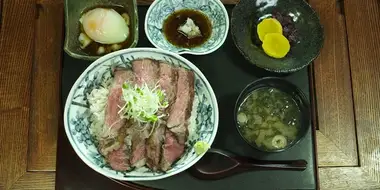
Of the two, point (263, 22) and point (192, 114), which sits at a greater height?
point (263, 22)

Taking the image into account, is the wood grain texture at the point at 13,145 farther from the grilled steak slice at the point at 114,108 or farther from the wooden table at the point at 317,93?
the grilled steak slice at the point at 114,108

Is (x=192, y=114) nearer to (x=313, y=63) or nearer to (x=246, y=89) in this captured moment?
(x=246, y=89)

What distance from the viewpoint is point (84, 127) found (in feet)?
6.21

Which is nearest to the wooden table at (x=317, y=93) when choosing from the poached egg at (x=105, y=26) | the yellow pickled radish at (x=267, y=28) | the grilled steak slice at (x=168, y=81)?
the poached egg at (x=105, y=26)

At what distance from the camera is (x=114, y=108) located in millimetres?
1853

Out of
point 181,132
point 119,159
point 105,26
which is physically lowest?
point 119,159

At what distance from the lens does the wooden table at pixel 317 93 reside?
201 centimetres

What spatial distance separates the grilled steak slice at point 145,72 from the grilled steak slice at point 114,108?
5cm

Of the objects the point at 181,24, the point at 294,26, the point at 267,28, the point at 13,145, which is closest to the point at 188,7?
the point at 181,24

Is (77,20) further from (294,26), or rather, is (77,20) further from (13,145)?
(294,26)

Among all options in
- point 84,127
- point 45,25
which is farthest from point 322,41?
point 45,25

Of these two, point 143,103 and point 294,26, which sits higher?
point 294,26

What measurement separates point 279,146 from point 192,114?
0.41 metres

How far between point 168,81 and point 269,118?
492 mm
